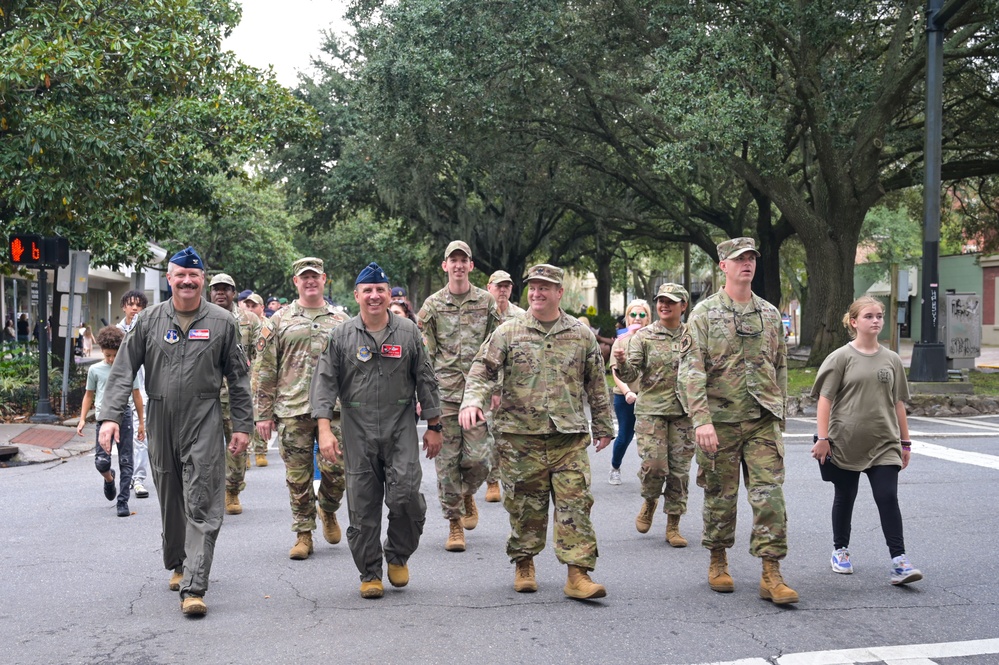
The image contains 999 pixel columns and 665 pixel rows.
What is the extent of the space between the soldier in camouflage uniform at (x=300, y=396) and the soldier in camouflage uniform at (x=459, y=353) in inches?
31.1

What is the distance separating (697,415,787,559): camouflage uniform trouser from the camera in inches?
226

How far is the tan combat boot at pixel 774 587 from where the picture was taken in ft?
18.7

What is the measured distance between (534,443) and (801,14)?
567 inches

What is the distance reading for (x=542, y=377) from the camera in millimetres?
6020

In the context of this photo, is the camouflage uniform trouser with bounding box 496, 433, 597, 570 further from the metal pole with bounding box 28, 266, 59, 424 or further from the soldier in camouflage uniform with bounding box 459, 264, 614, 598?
the metal pole with bounding box 28, 266, 59, 424

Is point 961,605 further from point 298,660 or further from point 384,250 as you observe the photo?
point 384,250

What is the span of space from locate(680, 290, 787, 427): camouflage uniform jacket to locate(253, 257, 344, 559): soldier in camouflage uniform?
101 inches

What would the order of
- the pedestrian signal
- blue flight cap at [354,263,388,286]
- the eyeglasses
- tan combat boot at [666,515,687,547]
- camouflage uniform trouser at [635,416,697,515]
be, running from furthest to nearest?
the pedestrian signal, camouflage uniform trouser at [635,416,697,515], tan combat boot at [666,515,687,547], blue flight cap at [354,263,388,286], the eyeglasses

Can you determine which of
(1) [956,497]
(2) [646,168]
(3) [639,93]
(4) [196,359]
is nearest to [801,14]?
(3) [639,93]

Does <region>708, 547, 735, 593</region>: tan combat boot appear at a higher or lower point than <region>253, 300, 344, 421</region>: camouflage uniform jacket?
lower

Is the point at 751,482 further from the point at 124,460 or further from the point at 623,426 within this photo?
the point at 124,460

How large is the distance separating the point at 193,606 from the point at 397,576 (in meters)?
1.22

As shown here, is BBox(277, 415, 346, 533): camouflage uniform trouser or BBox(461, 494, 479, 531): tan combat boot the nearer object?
BBox(277, 415, 346, 533): camouflage uniform trouser

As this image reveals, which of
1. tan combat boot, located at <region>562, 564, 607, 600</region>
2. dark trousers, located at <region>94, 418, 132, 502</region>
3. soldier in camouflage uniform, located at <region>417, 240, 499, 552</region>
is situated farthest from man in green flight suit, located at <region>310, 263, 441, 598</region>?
dark trousers, located at <region>94, 418, 132, 502</region>
